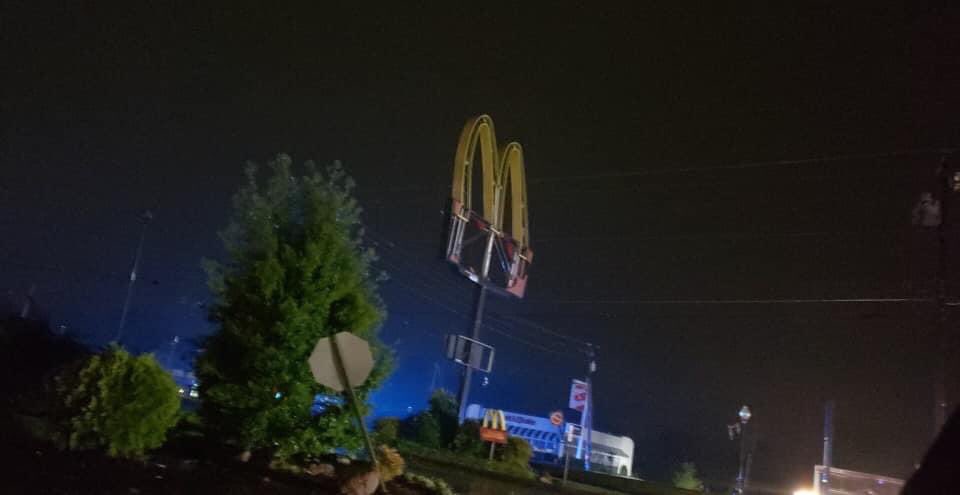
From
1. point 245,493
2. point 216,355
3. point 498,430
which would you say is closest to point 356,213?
point 216,355

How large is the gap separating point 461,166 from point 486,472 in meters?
8.85

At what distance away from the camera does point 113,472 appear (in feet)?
34.2

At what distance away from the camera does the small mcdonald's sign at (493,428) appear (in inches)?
1021

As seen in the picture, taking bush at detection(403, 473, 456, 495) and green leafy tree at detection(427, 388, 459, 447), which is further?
green leafy tree at detection(427, 388, 459, 447)

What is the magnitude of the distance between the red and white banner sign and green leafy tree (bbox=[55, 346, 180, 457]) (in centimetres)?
2170

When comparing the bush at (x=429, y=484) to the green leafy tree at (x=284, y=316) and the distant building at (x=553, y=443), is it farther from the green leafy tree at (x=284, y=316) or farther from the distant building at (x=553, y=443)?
the distant building at (x=553, y=443)

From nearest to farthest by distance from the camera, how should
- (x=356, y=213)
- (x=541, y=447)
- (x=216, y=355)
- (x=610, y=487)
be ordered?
(x=216, y=355) < (x=356, y=213) < (x=610, y=487) < (x=541, y=447)

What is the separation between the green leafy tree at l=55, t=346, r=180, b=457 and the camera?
1117 centimetres

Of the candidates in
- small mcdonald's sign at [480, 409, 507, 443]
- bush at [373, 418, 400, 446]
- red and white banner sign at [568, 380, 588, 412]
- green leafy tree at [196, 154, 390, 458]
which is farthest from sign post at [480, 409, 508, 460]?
green leafy tree at [196, 154, 390, 458]

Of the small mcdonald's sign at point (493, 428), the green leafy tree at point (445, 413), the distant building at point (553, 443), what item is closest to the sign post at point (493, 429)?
the small mcdonald's sign at point (493, 428)

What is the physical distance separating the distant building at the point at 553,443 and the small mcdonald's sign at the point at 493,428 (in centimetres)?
1821

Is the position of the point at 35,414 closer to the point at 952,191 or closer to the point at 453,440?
the point at 453,440

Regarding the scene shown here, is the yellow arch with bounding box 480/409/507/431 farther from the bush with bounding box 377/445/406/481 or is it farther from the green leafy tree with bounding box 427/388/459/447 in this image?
the bush with bounding box 377/445/406/481

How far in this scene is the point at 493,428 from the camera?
86.1 feet
